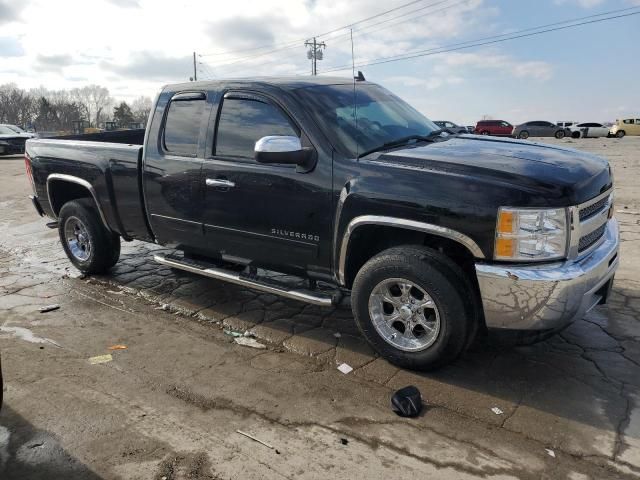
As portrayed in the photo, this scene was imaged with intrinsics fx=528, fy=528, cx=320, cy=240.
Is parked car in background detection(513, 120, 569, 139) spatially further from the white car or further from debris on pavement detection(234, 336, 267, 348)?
debris on pavement detection(234, 336, 267, 348)

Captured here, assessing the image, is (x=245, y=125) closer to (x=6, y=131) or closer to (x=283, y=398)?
(x=283, y=398)

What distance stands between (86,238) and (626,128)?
4500cm

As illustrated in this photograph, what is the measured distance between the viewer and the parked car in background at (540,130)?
4031 cm

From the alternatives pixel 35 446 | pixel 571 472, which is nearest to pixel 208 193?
Answer: pixel 35 446

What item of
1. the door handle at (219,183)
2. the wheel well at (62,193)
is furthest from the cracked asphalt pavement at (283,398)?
the wheel well at (62,193)

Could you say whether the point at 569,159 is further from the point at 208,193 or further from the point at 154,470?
the point at 154,470

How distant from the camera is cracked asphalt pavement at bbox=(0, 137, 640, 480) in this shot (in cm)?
270

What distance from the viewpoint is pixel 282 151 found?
3562mm

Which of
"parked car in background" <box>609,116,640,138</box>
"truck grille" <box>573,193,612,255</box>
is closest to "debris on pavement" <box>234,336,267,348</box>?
"truck grille" <box>573,193,612,255</box>

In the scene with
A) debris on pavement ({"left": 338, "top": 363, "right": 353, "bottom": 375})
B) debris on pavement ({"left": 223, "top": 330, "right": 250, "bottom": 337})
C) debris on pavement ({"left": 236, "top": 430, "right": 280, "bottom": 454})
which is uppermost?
debris on pavement ({"left": 223, "top": 330, "right": 250, "bottom": 337})

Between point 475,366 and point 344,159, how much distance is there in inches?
67.4

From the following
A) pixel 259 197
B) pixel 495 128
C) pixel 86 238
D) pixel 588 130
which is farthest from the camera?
pixel 495 128

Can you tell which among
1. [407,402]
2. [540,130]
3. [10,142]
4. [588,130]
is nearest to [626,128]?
[588,130]

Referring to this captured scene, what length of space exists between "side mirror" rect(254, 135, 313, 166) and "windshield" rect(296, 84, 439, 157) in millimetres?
253
